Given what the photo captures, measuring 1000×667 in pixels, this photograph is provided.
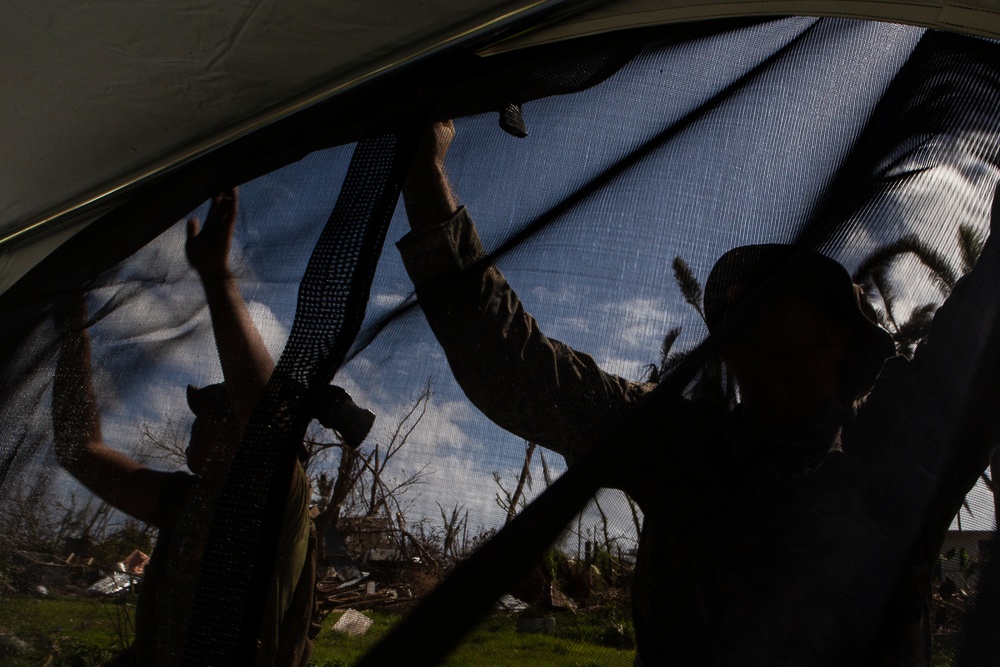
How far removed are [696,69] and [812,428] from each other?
455 mm

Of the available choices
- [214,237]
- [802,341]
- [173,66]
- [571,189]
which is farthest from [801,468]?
[173,66]

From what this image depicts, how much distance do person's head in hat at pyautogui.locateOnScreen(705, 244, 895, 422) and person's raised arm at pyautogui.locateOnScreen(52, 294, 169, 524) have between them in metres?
0.67

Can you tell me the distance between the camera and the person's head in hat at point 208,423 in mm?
908

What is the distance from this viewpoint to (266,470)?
817 millimetres

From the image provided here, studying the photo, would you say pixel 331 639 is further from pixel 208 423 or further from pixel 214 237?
pixel 214 237

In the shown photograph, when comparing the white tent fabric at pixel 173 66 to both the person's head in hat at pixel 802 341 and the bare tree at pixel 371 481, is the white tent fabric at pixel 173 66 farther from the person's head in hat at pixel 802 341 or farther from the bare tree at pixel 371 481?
the bare tree at pixel 371 481

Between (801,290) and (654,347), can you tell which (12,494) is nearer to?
(654,347)

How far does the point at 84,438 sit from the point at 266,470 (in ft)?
1.24

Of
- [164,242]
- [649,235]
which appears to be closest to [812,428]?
[649,235]

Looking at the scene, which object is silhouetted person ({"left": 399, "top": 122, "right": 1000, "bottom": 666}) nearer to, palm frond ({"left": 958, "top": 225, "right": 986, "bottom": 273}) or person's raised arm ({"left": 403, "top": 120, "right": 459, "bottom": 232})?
palm frond ({"left": 958, "top": 225, "right": 986, "bottom": 273})

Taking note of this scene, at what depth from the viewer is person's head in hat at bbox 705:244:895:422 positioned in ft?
2.17

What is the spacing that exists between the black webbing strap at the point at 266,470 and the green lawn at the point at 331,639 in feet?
0.31

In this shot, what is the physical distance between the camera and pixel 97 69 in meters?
1.18

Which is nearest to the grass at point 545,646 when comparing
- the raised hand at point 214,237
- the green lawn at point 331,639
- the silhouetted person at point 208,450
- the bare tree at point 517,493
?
the green lawn at point 331,639
